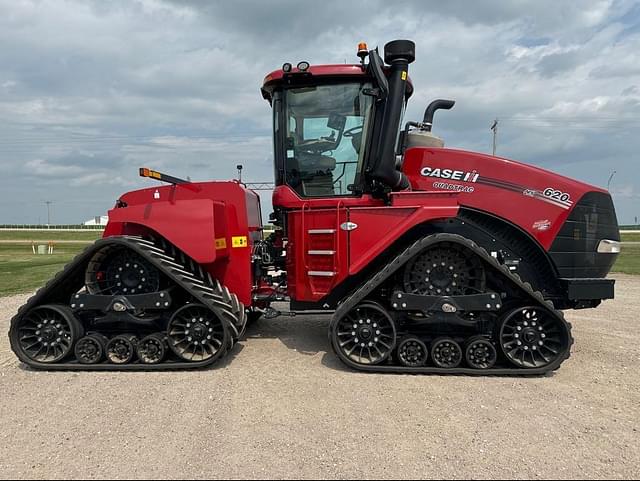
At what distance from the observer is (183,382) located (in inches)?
182

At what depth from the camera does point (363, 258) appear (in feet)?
16.2

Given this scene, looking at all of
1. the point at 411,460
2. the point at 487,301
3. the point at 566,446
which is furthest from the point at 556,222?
the point at 411,460

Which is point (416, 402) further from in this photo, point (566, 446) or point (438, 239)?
point (438, 239)

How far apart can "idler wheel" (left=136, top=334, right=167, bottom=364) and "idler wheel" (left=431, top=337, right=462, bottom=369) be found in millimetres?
2923

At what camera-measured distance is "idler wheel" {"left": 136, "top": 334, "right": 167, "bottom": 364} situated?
497cm

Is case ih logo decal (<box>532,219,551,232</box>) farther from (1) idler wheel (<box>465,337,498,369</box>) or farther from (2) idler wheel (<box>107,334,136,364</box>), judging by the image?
(2) idler wheel (<box>107,334,136,364</box>)

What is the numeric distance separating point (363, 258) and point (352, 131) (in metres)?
1.51

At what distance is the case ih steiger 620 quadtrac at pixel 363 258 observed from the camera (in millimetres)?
4777

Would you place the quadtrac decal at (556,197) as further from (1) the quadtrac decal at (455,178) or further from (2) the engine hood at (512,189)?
(1) the quadtrac decal at (455,178)

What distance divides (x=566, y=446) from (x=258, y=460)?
88.6 inches

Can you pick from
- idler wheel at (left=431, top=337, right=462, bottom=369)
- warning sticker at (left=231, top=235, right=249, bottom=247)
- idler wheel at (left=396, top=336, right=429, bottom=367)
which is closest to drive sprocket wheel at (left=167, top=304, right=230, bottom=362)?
→ warning sticker at (left=231, top=235, right=249, bottom=247)

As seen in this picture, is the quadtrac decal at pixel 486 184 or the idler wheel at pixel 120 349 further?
the quadtrac decal at pixel 486 184

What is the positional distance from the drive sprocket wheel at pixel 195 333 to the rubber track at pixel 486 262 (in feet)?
4.26

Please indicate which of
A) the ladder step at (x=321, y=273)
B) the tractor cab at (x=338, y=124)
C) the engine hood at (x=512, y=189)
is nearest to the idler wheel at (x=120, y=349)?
the ladder step at (x=321, y=273)
